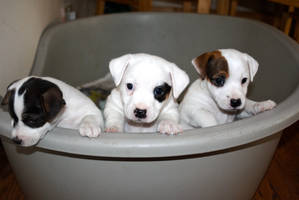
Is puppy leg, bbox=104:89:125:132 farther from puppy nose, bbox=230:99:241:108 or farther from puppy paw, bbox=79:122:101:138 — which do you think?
puppy nose, bbox=230:99:241:108

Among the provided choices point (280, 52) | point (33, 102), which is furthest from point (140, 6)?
point (33, 102)

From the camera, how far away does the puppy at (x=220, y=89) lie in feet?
6.79

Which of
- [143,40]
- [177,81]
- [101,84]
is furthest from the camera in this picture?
[143,40]

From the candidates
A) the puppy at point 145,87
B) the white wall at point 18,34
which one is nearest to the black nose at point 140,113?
the puppy at point 145,87

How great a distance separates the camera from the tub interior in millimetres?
3027

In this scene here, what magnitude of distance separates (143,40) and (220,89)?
1744 millimetres

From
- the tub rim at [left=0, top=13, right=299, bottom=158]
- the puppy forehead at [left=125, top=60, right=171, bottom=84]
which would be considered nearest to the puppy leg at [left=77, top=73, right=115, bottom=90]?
the puppy forehead at [left=125, top=60, right=171, bottom=84]

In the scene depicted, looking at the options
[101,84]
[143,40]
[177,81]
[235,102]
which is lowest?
[101,84]

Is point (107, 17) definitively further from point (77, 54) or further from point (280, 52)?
point (280, 52)

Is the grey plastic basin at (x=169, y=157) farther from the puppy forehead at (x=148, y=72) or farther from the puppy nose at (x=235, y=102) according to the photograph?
the puppy forehead at (x=148, y=72)

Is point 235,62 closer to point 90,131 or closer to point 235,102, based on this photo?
point 235,102

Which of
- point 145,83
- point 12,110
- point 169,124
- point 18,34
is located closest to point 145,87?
point 145,83

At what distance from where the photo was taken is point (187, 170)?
170cm

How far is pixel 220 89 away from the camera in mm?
2113
